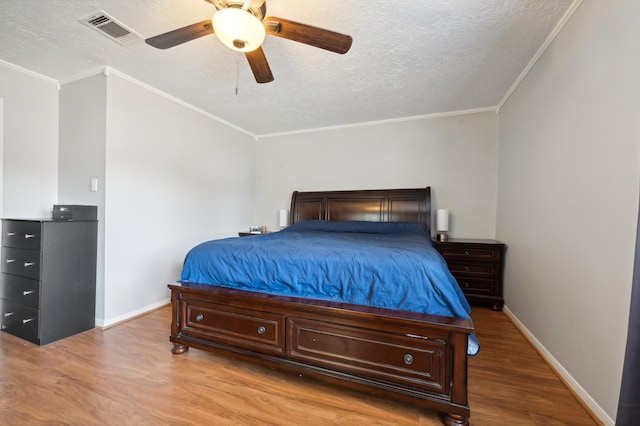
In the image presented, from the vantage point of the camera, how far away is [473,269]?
3105 mm

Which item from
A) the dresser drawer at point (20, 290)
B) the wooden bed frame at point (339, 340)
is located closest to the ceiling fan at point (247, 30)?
the wooden bed frame at point (339, 340)

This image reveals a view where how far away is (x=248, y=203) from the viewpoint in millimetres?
4676

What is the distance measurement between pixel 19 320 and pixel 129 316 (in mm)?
809

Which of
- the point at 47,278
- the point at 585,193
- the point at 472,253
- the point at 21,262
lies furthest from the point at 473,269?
the point at 21,262

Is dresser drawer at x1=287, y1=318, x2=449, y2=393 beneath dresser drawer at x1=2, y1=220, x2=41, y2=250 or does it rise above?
beneath

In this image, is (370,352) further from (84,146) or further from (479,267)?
(84,146)

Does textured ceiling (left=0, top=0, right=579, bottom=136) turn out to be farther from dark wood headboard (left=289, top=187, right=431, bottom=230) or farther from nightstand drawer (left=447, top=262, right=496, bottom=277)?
nightstand drawer (left=447, top=262, right=496, bottom=277)

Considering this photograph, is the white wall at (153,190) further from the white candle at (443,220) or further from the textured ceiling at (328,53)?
the white candle at (443,220)

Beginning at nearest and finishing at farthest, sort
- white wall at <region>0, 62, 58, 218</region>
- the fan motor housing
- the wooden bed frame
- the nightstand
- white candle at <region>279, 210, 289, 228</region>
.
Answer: the wooden bed frame
the fan motor housing
white wall at <region>0, 62, 58, 218</region>
the nightstand
white candle at <region>279, 210, 289, 228</region>

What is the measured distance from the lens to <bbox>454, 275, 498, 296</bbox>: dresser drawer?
3047 millimetres

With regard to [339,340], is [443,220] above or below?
above

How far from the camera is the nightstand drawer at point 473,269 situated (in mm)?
3035

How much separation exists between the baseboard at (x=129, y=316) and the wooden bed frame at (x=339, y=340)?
1016mm

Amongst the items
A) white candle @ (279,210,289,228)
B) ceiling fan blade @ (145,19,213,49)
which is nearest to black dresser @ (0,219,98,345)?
ceiling fan blade @ (145,19,213,49)
